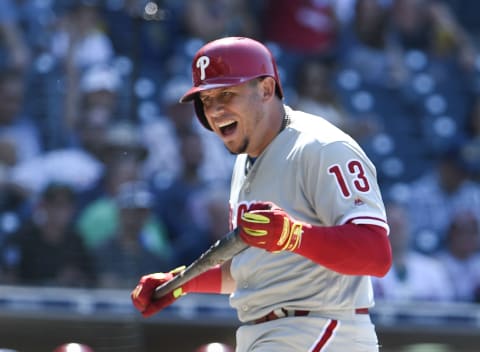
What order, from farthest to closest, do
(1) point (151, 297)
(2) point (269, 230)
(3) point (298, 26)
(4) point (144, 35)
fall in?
(3) point (298, 26)
(4) point (144, 35)
(1) point (151, 297)
(2) point (269, 230)

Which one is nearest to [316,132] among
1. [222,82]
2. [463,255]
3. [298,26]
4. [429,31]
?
[222,82]

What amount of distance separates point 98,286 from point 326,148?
3150mm

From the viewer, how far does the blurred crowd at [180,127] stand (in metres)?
5.54

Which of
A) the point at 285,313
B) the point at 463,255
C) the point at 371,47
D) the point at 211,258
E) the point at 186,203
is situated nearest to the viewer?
the point at 211,258

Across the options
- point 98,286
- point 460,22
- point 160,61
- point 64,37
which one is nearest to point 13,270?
point 98,286

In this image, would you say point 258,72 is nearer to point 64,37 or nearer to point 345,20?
point 64,37

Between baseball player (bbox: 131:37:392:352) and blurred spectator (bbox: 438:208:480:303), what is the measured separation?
406 centimetres

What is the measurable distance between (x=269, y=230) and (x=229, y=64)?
1.84 ft

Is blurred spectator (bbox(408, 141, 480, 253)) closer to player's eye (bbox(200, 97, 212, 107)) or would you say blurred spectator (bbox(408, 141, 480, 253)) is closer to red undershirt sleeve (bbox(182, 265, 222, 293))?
red undershirt sleeve (bbox(182, 265, 222, 293))

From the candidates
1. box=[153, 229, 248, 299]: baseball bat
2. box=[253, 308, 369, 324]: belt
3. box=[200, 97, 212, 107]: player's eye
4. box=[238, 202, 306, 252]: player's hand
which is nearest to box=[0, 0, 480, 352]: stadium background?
box=[200, 97, 212, 107]: player's eye

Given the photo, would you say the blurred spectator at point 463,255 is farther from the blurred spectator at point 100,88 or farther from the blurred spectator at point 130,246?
the blurred spectator at point 100,88

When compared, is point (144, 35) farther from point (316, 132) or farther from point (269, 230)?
point (269, 230)

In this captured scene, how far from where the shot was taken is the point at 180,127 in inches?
248

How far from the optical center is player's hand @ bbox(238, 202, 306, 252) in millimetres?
2287
